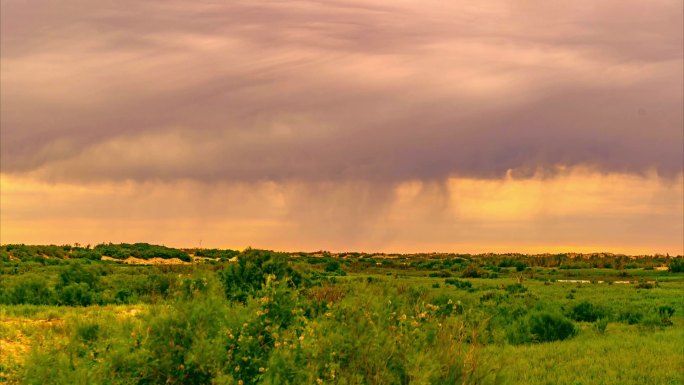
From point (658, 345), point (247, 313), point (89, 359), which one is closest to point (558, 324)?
point (658, 345)

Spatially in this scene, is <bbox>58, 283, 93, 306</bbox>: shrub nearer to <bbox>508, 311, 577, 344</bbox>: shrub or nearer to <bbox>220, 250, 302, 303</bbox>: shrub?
<bbox>220, 250, 302, 303</bbox>: shrub

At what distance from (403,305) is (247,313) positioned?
8.66 ft

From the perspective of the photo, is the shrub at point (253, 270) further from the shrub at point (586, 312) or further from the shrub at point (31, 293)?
the shrub at point (586, 312)

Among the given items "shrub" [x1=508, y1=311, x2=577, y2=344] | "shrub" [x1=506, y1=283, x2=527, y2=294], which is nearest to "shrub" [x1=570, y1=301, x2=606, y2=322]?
"shrub" [x1=508, y1=311, x2=577, y2=344]

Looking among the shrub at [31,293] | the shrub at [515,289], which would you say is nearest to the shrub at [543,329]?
the shrub at [515,289]

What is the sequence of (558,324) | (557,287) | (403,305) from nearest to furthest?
(403,305) < (558,324) < (557,287)

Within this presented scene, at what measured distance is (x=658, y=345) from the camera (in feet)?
68.9

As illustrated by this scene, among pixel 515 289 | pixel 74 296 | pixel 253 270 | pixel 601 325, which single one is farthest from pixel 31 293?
pixel 515 289

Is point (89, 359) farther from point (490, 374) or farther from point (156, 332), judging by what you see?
point (490, 374)

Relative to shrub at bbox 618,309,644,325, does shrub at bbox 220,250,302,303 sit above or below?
above

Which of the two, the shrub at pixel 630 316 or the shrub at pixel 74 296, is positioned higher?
the shrub at pixel 630 316

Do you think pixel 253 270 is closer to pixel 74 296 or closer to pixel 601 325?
pixel 74 296

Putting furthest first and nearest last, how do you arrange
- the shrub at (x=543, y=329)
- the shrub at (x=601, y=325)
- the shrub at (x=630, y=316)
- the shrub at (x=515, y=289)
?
the shrub at (x=515, y=289) → the shrub at (x=630, y=316) → the shrub at (x=601, y=325) → the shrub at (x=543, y=329)

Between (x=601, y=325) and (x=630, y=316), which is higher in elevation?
(x=630, y=316)
